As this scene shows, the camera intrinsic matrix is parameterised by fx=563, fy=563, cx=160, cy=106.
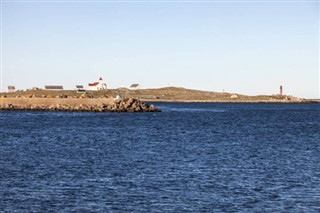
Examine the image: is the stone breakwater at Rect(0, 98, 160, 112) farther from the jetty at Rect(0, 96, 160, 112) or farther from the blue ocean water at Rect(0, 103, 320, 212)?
the blue ocean water at Rect(0, 103, 320, 212)

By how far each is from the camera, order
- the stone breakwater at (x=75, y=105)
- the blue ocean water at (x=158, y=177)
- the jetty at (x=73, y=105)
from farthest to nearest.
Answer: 1. the jetty at (x=73, y=105)
2. the stone breakwater at (x=75, y=105)
3. the blue ocean water at (x=158, y=177)

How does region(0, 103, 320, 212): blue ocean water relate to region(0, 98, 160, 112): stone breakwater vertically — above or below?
below

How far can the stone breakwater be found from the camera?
130000 millimetres

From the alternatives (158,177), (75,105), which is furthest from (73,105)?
(158,177)

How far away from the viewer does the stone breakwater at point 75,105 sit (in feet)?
427

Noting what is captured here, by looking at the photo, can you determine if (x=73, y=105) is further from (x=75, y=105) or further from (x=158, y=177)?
(x=158, y=177)

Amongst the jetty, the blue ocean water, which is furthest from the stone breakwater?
the blue ocean water

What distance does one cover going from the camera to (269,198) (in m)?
24.8

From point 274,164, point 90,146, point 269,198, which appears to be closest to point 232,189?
point 269,198

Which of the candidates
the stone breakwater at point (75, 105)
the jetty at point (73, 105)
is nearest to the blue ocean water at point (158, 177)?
the stone breakwater at point (75, 105)

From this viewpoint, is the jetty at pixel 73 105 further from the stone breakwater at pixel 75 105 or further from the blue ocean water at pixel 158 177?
the blue ocean water at pixel 158 177

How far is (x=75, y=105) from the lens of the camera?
5217 inches

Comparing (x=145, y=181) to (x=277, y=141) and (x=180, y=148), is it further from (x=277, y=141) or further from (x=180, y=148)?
(x=277, y=141)

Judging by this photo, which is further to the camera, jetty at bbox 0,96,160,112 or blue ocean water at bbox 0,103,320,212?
jetty at bbox 0,96,160,112
